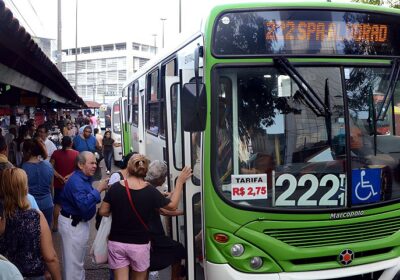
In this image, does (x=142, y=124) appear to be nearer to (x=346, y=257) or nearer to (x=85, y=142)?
(x=85, y=142)

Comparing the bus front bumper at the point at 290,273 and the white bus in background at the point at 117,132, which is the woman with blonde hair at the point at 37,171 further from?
the white bus in background at the point at 117,132

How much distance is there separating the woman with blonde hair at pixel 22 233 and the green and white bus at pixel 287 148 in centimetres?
132

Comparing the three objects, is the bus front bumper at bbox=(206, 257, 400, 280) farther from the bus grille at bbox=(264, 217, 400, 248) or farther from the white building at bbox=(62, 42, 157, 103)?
the white building at bbox=(62, 42, 157, 103)

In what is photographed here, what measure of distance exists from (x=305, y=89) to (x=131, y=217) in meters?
1.90

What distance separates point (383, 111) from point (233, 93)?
4.67 ft

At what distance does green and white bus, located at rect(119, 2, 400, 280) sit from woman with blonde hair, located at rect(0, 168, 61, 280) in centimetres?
132

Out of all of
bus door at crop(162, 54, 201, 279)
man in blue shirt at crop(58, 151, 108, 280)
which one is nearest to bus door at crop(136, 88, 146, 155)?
bus door at crop(162, 54, 201, 279)

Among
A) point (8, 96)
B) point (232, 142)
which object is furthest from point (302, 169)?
point (8, 96)

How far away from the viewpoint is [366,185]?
13.6ft

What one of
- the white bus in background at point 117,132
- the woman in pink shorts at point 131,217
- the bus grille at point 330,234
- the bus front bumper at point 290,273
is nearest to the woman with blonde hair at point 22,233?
the woman in pink shorts at point 131,217

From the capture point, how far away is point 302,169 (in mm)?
4016

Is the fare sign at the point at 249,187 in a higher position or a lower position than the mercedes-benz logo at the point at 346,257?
higher

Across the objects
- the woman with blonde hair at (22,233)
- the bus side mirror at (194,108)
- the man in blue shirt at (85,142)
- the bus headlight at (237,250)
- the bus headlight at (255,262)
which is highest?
the bus side mirror at (194,108)

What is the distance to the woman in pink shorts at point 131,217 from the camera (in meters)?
4.09
